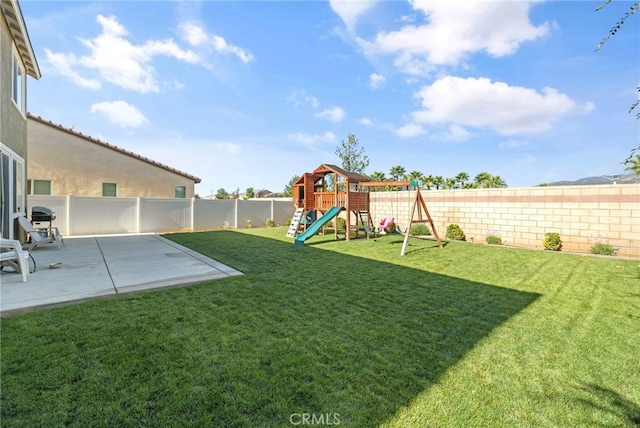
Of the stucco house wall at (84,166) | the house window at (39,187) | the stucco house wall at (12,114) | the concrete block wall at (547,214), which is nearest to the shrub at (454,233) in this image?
the concrete block wall at (547,214)

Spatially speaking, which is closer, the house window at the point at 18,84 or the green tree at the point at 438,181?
the house window at the point at 18,84

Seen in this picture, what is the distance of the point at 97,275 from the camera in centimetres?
492

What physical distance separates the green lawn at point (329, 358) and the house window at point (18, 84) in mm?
7672

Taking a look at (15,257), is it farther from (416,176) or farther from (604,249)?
(416,176)

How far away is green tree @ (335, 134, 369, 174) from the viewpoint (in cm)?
2467

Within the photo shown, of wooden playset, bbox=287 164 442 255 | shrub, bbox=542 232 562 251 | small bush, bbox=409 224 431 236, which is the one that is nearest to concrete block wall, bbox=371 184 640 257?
shrub, bbox=542 232 562 251

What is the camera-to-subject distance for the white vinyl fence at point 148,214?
1149cm

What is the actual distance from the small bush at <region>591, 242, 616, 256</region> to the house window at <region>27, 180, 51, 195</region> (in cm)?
2154

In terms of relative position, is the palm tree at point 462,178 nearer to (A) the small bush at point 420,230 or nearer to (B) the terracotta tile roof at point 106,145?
(A) the small bush at point 420,230

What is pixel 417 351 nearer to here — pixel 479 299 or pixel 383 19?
pixel 479 299

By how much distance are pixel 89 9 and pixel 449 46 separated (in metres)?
12.6

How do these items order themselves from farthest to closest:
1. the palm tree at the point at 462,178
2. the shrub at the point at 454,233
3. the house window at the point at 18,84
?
the palm tree at the point at 462,178 < the shrub at the point at 454,233 < the house window at the point at 18,84

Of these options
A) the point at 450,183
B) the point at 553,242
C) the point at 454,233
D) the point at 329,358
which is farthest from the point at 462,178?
the point at 329,358

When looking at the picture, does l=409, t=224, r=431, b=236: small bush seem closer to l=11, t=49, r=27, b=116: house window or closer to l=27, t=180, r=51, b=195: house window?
l=11, t=49, r=27, b=116: house window
